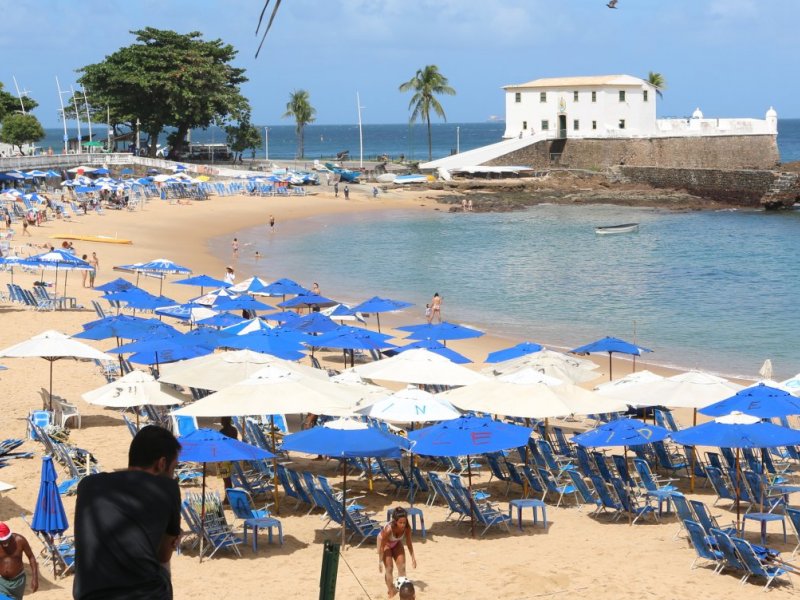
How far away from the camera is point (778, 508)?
500 inches

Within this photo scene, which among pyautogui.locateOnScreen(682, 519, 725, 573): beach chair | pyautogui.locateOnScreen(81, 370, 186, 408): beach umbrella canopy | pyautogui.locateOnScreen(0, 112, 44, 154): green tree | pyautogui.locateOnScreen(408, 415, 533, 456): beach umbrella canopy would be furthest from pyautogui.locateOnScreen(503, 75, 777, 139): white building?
pyautogui.locateOnScreen(682, 519, 725, 573): beach chair

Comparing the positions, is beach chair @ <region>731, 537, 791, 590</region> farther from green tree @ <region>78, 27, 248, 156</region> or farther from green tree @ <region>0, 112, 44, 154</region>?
green tree @ <region>0, 112, 44, 154</region>

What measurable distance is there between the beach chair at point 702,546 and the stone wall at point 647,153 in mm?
66803

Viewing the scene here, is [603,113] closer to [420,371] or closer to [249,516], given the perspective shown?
[420,371]

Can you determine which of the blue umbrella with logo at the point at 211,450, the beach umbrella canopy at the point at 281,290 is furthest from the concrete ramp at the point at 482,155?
the blue umbrella with logo at the point at 211,450

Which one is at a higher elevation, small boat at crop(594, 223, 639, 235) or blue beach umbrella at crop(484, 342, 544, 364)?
small boat at crop(594, 223, 639, 235)

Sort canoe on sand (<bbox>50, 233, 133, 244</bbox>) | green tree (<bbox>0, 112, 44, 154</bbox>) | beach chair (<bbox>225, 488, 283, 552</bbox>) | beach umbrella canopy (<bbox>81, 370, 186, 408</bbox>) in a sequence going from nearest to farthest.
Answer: beach chair (<bbox>225, 488, 283, 552</bbox>) → beach umbrella canopy (<bbox>81, 370, 186, 408</bbox>) → canoe on sand (<bbox>50, 233, 133, 244</bbox>) → green tree (<bbox>0, 112, 44, 154</bbox>)

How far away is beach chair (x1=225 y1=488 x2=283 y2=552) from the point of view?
11.0 m

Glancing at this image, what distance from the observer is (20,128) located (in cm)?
7925

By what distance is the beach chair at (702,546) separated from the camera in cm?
1037

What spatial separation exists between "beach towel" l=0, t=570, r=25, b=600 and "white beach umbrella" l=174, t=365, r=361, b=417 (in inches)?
166

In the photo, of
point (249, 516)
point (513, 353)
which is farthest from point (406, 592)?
point (513, 353)

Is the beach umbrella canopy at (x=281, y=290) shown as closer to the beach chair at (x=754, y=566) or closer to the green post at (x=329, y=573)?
the beach chair at (x=754, y=566)

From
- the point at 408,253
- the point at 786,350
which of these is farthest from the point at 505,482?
the point at 408,253
